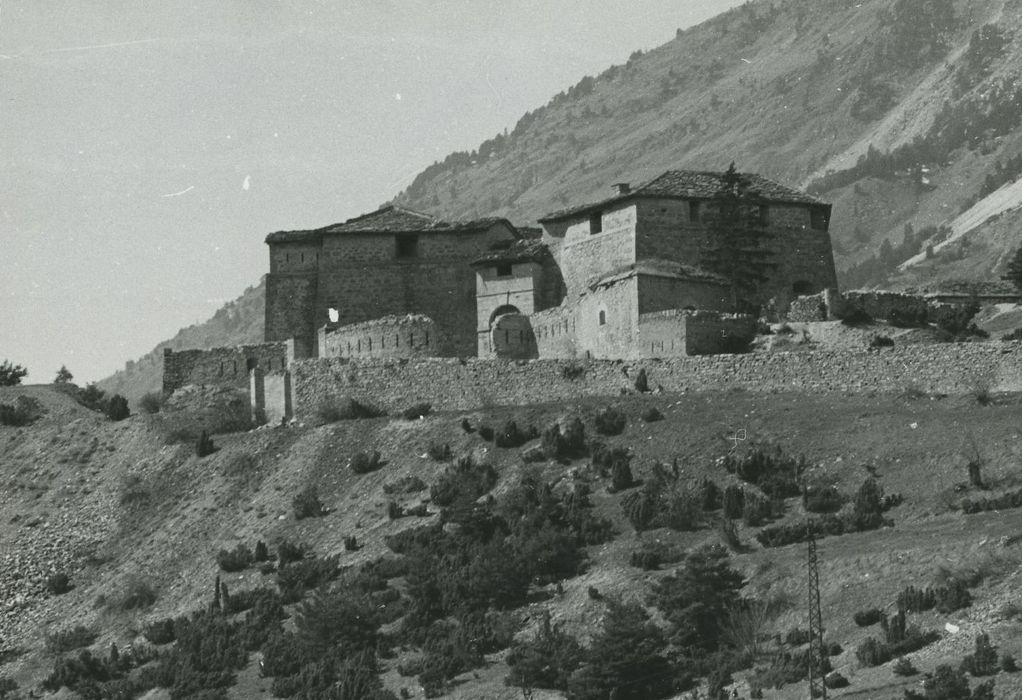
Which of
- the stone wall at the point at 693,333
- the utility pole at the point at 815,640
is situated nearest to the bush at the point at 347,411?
the stone wall at the point at 693,333

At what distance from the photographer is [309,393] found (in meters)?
60.1

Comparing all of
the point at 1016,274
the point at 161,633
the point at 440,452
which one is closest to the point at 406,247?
the point at 440,452

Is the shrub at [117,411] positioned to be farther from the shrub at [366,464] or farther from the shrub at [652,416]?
the shrub at [652,416]

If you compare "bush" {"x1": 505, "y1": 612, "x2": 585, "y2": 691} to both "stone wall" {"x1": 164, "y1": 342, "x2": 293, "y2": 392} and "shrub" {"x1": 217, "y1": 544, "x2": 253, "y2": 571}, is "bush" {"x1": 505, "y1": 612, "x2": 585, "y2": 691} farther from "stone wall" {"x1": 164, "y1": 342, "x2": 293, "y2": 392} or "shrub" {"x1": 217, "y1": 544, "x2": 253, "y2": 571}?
"stone wall" {"x1": 164, "y1": 342, "x2": 293, "y2": 392}

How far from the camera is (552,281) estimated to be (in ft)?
211

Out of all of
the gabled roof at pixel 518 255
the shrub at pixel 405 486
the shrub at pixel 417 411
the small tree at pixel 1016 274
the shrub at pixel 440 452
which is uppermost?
the gabled roof at pixel 518 255

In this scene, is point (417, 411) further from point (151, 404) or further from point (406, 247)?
point (151, 404)

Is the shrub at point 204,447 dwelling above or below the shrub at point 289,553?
above

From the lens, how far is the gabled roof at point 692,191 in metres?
62.5

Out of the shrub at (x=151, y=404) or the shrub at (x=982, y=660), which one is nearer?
the shrub at (x=982, y=660)

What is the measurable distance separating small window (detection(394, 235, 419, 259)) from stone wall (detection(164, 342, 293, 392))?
508cm

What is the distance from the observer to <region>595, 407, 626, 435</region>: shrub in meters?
52.0

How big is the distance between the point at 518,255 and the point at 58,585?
18.6m

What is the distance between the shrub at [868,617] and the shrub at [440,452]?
1717 cm
